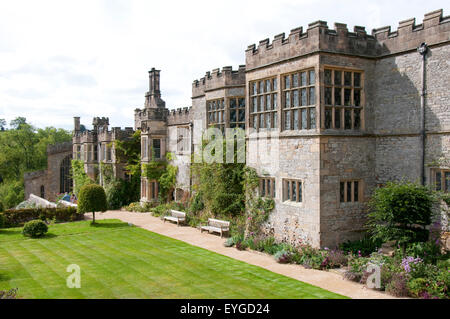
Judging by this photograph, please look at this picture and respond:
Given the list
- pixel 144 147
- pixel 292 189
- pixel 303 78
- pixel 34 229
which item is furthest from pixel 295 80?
pixel 144 147

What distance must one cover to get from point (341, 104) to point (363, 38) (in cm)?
231

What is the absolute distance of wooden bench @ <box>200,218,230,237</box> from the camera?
17.1m

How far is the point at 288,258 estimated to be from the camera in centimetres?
1262

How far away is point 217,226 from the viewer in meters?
17.8

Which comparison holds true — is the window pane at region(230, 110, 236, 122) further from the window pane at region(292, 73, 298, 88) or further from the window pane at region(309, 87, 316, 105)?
the window pane at region(309, 87, 316, 105)

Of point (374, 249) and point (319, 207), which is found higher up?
point (319, 207)

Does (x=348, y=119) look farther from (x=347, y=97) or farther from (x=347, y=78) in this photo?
(x=347, y=78)

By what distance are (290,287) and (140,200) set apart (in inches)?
746

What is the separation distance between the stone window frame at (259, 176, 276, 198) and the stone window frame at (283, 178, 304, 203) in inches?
26.9

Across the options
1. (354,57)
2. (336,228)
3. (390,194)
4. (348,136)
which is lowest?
(336,228)

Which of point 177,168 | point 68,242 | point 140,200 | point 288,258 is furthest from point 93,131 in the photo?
point 288,258
